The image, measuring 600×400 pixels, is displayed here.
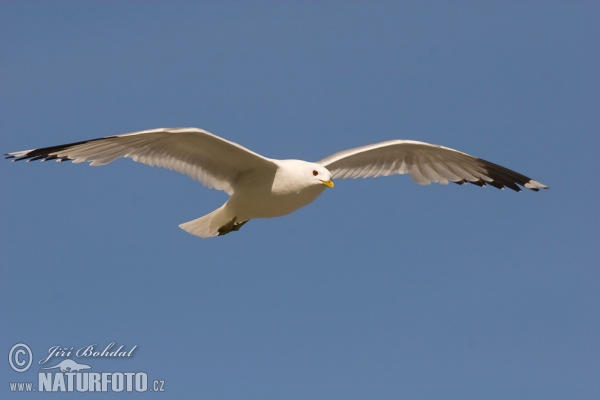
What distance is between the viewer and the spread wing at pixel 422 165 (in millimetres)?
10383

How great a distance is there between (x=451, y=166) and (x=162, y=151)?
147 inches

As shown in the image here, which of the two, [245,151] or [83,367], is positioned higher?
[245,151]

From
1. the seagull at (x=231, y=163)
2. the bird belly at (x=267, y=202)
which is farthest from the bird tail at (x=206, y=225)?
the bird belly at (x=267, y=202)

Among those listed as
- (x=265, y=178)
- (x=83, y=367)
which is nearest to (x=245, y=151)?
(x=265, y=178)

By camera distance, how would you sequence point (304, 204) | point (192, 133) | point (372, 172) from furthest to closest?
point (372, 172)
point (304, 204)
point (192, 133)

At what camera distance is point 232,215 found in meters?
9.64

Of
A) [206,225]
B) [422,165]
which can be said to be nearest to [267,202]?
[206,225]

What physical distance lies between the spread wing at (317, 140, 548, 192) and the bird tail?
1.31 m

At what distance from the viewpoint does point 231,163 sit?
939 centimetres

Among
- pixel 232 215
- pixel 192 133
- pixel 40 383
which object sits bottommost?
pixel 40 383

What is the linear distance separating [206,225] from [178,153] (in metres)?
0.99

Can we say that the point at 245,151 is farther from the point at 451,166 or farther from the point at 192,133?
the point at 451,166

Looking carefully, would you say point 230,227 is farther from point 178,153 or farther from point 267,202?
point 178,153

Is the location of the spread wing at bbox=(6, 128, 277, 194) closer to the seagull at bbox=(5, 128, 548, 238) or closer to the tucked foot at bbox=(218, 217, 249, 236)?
the seagull at bbox=(5, 128, 548, 238)
